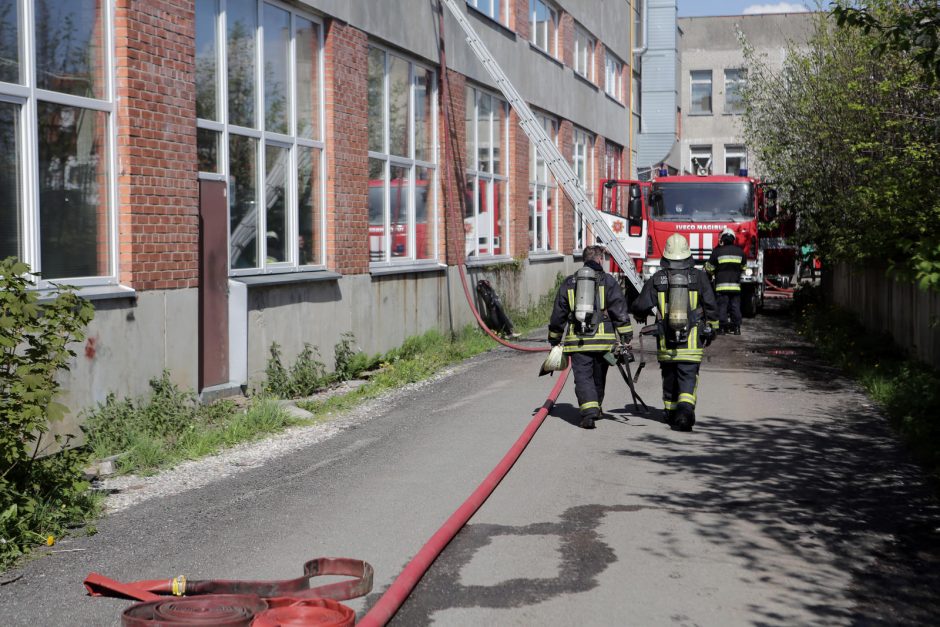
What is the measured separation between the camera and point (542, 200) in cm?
2672

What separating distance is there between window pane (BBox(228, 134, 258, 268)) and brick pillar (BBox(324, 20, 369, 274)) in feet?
6.33

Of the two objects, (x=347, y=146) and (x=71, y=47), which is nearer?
(x=71, y=47)

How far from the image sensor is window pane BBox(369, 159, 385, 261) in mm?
16078

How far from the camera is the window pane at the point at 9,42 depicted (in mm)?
8594

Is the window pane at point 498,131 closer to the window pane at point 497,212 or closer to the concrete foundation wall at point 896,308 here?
the window pane at point 497,212

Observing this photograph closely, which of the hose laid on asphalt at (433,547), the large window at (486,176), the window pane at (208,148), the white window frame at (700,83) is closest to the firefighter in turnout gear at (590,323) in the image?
the hose laid on asphalt at (433,547)

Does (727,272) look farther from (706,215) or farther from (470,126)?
(470,126)

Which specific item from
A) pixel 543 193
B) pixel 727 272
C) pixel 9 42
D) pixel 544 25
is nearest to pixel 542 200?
pixel 543 193

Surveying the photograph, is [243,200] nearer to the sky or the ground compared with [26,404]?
nearer to the sky

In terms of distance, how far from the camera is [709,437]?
9961 mm

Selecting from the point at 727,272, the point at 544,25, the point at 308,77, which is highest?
the point at 544,25

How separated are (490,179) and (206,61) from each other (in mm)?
11015

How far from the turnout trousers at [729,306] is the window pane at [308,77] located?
8412 mm

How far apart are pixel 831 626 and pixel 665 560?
3.91 feet
